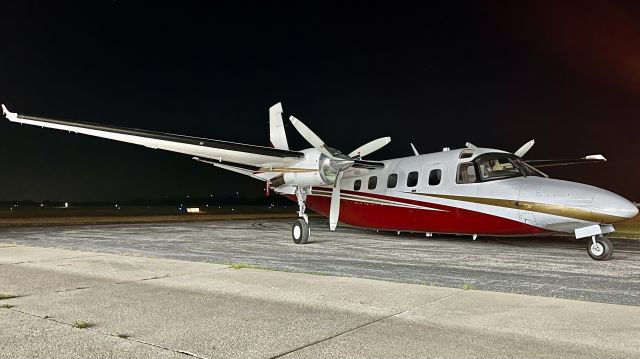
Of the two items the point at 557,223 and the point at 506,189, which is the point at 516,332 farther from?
the point at 506,189

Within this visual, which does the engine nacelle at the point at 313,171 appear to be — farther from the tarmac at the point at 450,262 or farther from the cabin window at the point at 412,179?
the cabin window at the point at 412,179

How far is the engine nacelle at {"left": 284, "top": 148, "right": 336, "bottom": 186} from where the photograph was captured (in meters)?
15.3

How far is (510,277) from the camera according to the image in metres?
8.49

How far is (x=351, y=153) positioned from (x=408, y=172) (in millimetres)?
2258

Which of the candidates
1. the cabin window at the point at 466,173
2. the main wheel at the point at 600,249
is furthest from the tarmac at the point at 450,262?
the cabin window at the point at 466,173

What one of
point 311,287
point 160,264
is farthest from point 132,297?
point 160,264

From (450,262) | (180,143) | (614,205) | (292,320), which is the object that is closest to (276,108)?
(180,143)

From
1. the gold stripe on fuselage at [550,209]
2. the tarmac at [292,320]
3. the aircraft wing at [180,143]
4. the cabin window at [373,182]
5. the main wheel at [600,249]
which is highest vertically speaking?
the aircraft wing at [180,143]

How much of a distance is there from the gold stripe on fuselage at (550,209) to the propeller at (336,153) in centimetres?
380

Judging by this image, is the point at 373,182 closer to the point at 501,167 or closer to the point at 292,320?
the point at 501,167

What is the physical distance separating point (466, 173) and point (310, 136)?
5412 mm

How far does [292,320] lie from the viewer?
17.1ft

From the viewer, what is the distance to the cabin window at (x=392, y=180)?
686 inches

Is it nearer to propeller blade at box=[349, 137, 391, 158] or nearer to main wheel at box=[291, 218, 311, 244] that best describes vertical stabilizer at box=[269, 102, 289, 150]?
propeller blade at box=[349, 137, 391, 158]
